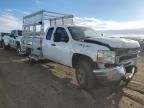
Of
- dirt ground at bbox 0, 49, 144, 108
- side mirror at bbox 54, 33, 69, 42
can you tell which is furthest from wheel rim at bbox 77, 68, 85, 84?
side mirror at bbox 54, 33, 69, 42

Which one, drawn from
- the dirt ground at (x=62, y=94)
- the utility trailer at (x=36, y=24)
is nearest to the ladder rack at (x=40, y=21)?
the utility trailer at (x=36, y=24)

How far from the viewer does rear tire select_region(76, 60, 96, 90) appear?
5086 millimetres

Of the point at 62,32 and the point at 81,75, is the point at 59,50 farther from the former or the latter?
the point at 81,75

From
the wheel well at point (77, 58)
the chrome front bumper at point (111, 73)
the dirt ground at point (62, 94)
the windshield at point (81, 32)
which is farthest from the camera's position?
the windshield at point (81, 32)

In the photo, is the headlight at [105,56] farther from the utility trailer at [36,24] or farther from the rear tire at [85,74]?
the utility trailer at [36,24]

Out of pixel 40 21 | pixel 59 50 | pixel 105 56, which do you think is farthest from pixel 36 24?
pixel 105 56

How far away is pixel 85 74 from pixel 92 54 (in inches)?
27.1

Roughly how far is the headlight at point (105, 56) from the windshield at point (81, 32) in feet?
4.67

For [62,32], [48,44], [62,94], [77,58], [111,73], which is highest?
[62,32]

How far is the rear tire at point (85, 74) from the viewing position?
16.7 feet

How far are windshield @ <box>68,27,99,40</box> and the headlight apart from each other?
4.67ft

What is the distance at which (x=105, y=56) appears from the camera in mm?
4762

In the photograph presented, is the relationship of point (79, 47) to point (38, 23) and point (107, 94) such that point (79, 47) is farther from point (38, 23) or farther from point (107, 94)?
point (38, 23)

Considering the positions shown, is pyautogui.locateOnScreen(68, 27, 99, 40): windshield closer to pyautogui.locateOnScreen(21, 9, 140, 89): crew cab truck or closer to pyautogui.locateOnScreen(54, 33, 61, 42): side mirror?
pyautogui.locateOnScreen(21, 9, 140, 89): crew cab truck
